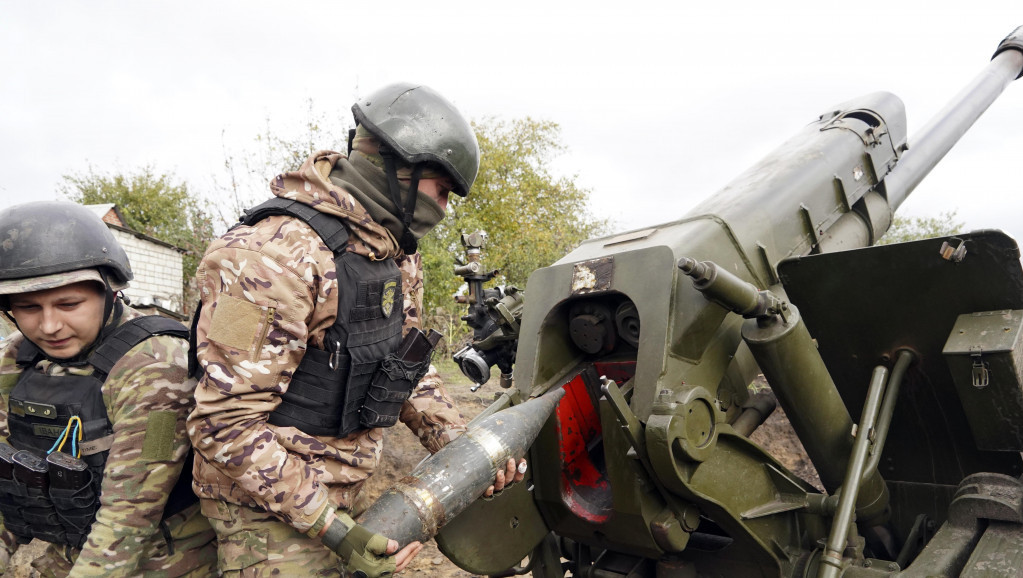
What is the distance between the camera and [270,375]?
7.01ft

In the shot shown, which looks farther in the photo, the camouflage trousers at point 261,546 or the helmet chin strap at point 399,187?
the helmet chin strap at point 399,187

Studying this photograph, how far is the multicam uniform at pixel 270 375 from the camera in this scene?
2080mm

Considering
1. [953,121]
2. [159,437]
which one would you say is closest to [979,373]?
[953,121]

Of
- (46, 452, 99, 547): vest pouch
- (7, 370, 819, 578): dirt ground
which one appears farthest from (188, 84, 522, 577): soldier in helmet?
(7, 370, 819, 578): dirt ground

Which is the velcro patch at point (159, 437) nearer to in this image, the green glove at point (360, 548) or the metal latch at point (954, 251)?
the green glove at point (360, 548)

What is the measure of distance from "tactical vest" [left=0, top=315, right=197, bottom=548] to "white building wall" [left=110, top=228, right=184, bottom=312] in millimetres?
18406

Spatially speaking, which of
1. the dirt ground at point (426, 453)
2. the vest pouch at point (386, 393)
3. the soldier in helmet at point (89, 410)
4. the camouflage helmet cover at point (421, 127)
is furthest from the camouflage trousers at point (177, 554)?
the dirt ground at point (426, 453)

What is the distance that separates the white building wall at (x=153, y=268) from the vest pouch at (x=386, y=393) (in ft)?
62.4

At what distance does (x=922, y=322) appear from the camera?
3383mm

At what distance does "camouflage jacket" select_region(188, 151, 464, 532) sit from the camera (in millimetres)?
2076

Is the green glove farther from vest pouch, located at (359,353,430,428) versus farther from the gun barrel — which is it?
the gun barrel

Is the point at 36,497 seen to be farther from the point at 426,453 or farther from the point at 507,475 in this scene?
the point at 426,453

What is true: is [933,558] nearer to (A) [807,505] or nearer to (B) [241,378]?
(A) [807,505]

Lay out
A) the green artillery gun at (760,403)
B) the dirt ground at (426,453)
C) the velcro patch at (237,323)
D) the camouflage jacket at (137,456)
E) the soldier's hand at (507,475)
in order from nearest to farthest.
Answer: the velcro patch at (237,323) → the camouflage jacket at (137,456) → the soldier's hand at (507,475) → the green artillery gun at (760,403) → the dirt ground at (426,453)
